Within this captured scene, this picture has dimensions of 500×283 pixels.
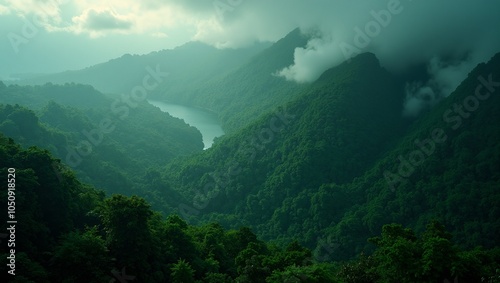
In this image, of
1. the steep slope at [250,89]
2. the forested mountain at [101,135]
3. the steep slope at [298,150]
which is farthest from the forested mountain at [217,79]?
the steep slope at [298,150]
